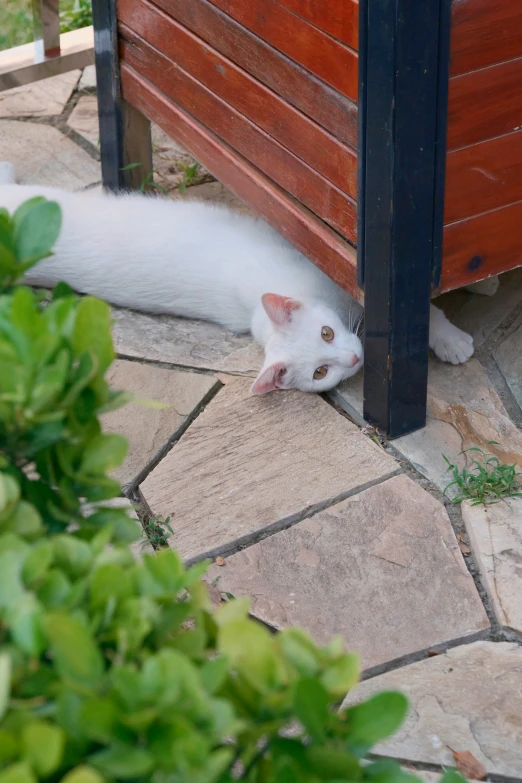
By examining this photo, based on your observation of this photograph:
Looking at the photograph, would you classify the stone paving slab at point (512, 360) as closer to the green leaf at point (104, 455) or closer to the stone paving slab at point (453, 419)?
the stone paving slab at point (453, 419)

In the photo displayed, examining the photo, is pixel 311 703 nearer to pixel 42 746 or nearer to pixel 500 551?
pixel 42 746

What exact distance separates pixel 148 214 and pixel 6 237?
2188 millimetres

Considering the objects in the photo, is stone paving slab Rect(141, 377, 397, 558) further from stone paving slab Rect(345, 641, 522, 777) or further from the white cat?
stone paving slab Rect(345, 641, 522, 777)

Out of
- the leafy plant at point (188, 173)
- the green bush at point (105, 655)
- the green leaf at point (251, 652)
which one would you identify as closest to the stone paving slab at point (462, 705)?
the green bush at point (105, 655)

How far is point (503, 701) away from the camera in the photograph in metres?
1.76

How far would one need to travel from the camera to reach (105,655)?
2.77ft

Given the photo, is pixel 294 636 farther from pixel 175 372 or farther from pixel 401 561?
pixel 175 372

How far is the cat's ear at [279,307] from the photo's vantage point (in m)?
2.60

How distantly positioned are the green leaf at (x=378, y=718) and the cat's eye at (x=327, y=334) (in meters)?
1.95

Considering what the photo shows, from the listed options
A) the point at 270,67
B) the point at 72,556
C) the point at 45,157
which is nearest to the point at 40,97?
the point at 45,157

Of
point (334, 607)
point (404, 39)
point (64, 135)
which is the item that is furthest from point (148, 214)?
point (334, 607)

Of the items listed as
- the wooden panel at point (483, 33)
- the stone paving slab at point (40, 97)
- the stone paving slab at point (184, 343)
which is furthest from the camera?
the stone paving slab at point (40, 97)

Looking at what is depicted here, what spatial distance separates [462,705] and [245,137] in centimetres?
169

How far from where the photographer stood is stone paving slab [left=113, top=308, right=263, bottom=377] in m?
2.90
